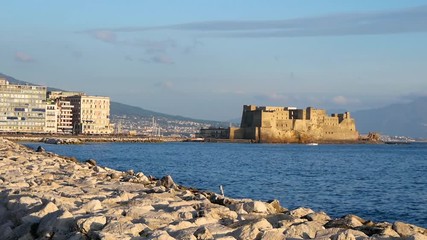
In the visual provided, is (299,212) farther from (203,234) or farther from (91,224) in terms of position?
(91,224)

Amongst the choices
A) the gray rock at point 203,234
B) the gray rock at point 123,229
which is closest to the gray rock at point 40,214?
the gray rock at point 123,229

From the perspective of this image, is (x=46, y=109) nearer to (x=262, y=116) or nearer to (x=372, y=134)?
(x=262, y=116)

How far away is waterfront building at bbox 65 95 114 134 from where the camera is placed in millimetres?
91225

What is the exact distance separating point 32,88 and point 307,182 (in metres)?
73.6

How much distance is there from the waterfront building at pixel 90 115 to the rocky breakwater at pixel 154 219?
8362 cm

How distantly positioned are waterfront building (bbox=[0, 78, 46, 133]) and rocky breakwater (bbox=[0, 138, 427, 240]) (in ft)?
264

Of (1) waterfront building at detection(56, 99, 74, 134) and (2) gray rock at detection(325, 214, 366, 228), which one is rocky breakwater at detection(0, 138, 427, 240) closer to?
(2) gray rock at detection(325, 214, 366, 228)

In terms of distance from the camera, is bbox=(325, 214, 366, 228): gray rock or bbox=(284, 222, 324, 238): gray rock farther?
bbox=(325, 214, 366, 228): gray rock

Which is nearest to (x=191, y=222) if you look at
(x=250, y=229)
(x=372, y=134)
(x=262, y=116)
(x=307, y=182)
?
(x=250, y=229)

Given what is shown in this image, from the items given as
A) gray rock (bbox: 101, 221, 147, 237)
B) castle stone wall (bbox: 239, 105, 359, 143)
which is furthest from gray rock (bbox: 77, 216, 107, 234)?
castle stone wall (bbox: 239, 105, 359, 143)

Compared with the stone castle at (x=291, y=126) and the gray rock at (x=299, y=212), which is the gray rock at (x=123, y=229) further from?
the stone castle at (x=291, y=126)

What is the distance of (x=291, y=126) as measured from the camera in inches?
3223

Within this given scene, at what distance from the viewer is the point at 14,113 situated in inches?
3361

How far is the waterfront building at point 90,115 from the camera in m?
91.2
